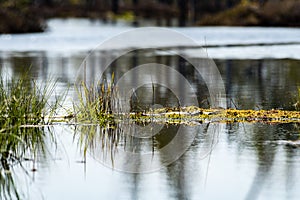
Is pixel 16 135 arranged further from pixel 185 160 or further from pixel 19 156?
pixel 185 160

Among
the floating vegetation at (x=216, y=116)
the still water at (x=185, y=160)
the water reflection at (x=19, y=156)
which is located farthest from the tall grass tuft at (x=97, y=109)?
the water reflection at (x=19, y=156)

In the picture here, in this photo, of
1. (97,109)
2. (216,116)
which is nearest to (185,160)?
(97,109)

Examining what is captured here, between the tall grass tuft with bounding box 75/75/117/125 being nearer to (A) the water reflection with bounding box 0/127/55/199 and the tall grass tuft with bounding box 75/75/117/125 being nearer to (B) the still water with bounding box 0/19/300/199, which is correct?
(B) the still water with bounding box 0/19/300/199

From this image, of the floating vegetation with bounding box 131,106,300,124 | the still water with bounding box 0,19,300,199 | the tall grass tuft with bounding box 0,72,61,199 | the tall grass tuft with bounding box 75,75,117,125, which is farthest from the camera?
the floating vegetation with bounding box 131,106,300,124

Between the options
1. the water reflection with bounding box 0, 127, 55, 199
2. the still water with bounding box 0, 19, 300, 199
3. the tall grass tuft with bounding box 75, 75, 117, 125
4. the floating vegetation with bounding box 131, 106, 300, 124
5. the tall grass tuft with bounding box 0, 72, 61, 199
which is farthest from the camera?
the floating vegetation with bounding box 131, 106, 300, 124

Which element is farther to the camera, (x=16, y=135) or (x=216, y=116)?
(x=216, y=116)

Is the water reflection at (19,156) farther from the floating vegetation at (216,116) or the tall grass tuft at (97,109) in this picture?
the floating vegetation at (216,116)

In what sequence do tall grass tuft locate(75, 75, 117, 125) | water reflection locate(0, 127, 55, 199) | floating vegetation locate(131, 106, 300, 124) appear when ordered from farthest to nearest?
floating vegetation locate(131, 106, 300, 124) → tall grass tuft locate(75, 75, 117, 125) → water reflection locate(0, 127, 55, 199)

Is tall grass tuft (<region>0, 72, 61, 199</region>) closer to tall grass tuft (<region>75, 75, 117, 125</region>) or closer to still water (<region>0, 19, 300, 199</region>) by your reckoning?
still water (<region>0, 19, 300, 199</region>)

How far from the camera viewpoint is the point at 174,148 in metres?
11.0

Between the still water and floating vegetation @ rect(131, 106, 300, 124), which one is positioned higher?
floating vegetation @ rect(131, 106, 300, 124)

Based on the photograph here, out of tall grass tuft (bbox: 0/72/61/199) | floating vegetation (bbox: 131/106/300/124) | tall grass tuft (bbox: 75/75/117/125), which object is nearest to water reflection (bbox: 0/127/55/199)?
tall grass tuft (bbox: 0/72/61/199)

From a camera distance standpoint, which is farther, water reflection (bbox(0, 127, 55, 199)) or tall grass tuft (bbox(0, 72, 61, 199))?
tall grass tuft (bbox(0, 72, 61, 199))

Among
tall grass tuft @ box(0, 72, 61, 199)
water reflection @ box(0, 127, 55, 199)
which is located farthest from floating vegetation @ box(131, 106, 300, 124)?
water reflection @ box(0, 127, 55, 199)
